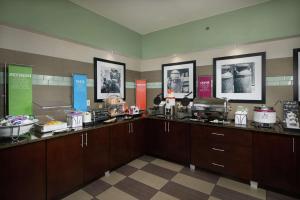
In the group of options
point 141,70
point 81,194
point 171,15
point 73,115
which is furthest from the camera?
point 141,70

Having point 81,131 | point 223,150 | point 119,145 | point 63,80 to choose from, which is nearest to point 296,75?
point 223,150

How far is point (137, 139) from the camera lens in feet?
10.5

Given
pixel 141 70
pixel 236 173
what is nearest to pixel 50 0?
pixel 141 70

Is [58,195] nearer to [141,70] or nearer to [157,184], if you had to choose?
[157,184]

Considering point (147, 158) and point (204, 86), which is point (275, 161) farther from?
point (147, 158)

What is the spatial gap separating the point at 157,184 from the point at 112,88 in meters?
2.08

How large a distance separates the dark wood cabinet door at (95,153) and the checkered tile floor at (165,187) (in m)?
0.17

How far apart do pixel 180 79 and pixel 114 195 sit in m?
2.56

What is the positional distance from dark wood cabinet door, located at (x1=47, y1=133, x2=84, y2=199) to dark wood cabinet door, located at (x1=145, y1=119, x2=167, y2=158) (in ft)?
5.01

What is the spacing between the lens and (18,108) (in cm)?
208

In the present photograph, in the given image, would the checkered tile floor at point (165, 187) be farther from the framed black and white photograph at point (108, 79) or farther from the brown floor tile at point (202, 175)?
the framed black and white photograph at point (108, 79)

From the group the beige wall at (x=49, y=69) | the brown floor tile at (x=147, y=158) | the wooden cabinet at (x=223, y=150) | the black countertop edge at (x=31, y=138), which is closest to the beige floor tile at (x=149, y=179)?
the brown floor tile at (x=147, y=158)

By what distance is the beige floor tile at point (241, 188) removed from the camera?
2.10m

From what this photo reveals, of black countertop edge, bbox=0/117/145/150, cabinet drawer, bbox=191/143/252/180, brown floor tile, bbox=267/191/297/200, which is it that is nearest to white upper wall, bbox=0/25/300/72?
black countertop edge, bbox=0/117/145/150
